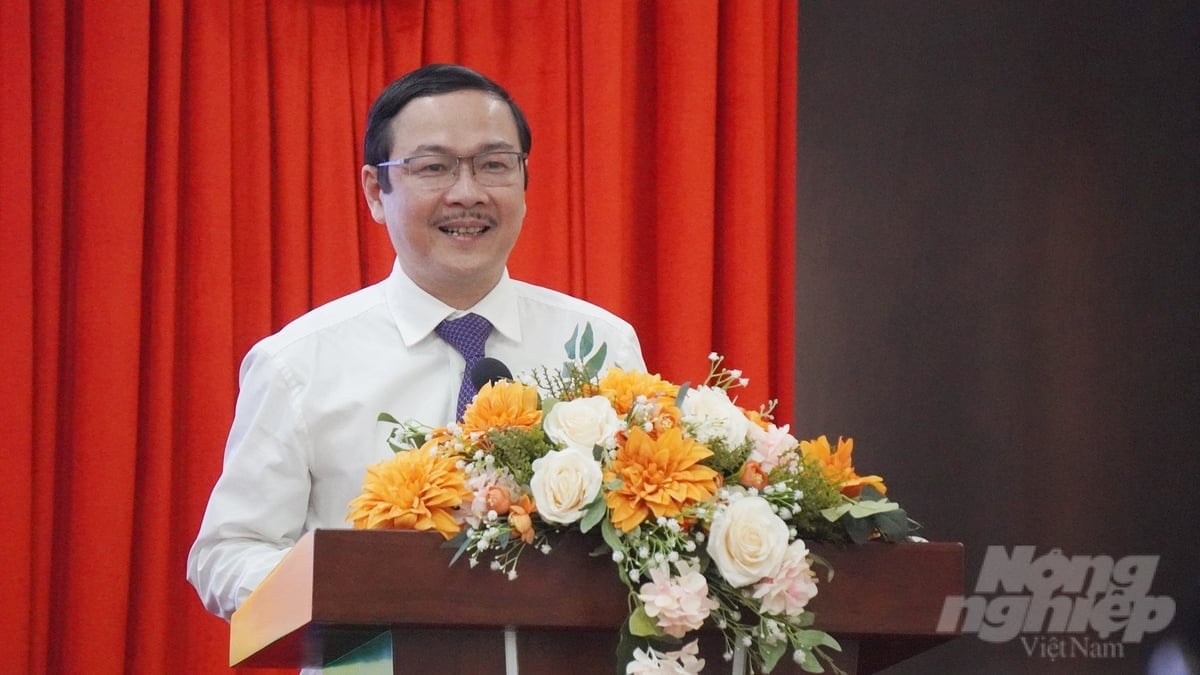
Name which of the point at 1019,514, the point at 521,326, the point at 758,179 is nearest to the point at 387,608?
the point at 521,326

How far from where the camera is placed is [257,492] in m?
2.24

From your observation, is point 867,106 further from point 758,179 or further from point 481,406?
point 481,406

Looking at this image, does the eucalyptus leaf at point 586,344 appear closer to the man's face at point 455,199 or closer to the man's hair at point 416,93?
the man's face at point 455,199

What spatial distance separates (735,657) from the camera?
149cm

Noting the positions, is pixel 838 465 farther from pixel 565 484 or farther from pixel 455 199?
pixel 455 199

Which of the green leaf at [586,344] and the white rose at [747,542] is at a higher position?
the green leaf at [586,344]

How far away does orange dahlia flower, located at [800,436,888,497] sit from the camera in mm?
1590

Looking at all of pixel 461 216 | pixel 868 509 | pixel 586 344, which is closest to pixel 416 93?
pixel 461 216

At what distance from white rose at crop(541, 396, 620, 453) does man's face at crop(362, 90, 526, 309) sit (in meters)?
0.89

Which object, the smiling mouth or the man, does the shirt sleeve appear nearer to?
the man

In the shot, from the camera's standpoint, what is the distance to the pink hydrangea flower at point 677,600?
1388 millimetres

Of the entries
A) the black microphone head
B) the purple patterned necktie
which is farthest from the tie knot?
the black microphone head

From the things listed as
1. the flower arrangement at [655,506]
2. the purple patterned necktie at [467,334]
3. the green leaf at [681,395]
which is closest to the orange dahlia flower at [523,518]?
the flower arrangement at [655,506]

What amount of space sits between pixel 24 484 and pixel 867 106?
2201 mm
